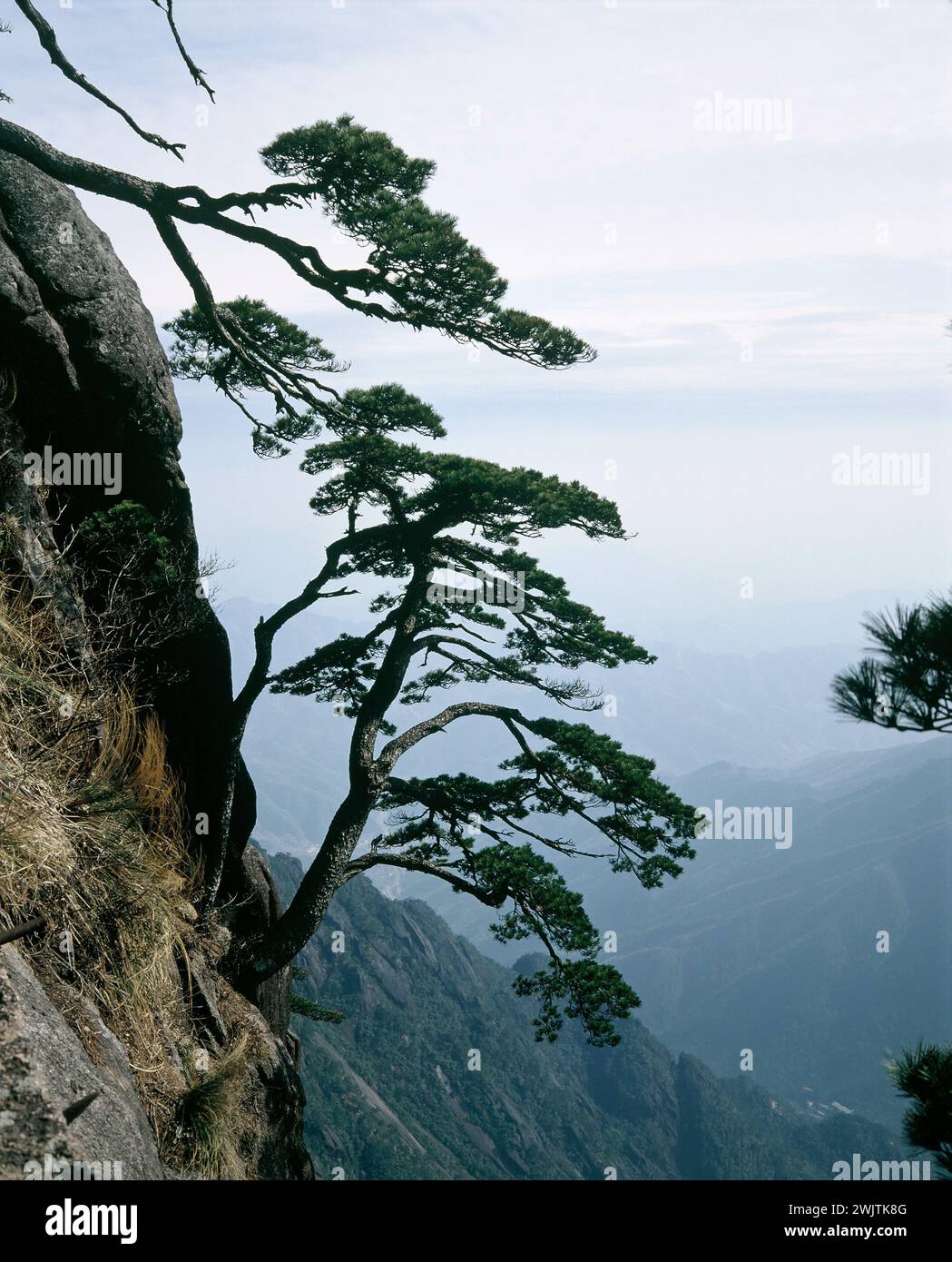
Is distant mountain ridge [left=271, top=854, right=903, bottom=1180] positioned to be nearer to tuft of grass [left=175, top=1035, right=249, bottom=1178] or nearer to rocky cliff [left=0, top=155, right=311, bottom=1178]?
rocky cliff [left=0, top=155, right=311, bottom=1178]

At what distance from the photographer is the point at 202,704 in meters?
9.93

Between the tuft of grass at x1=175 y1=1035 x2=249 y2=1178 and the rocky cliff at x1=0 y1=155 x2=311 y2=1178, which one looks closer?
the rocky cliff at x1=0 y1=155 x2=311 y2=1178

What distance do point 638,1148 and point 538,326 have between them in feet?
472

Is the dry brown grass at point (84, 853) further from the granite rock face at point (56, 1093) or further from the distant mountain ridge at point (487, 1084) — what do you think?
the distant mountain ridge at point (487, 1084)

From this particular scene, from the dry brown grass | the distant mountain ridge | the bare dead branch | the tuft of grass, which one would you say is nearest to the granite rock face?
the dry brown grass

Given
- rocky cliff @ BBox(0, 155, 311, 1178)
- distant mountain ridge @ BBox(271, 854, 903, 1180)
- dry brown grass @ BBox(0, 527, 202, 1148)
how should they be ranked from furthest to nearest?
distant mountain ridge @ BBox(271, 854, 903, 1180)
dry brown grass @ BBox(0, 527, 202, 1148)
rocky cliff @ BBox(0, 155, 311, 1178)

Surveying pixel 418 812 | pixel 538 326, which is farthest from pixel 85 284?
pixel 418 812

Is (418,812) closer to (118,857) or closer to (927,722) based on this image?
(118,857)

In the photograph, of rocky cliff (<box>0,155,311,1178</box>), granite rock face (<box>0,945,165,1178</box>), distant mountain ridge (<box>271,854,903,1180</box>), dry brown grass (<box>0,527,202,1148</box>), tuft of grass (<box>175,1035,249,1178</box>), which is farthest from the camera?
distant mountain ridge (<box>271,854,903,1180</box>)

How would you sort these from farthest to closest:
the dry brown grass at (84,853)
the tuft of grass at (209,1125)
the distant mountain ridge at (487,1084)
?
1. the distant mountain ridge at (487,1084)
2. the tuft of grass at (209,1125)
3. the dry brown grass at (84,853)

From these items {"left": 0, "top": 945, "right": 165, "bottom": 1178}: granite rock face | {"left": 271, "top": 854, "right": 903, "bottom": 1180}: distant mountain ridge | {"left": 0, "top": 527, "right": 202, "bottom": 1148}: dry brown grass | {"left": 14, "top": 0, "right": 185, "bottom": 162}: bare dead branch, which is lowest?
{"left": 271, "top": 854, "right": 903, "bottom": 1180}: distant mountain ridge

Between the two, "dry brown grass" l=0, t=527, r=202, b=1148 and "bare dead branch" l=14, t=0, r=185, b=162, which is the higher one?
"bare dead branch" l=14, t=0, r=185, b=162

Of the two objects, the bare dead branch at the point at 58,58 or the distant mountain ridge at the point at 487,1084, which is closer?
the bare dead branch at the point at 58,58

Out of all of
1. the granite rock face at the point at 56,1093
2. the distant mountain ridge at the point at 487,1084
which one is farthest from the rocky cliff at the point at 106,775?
the distant mountain ridge at the point at 487,1084
